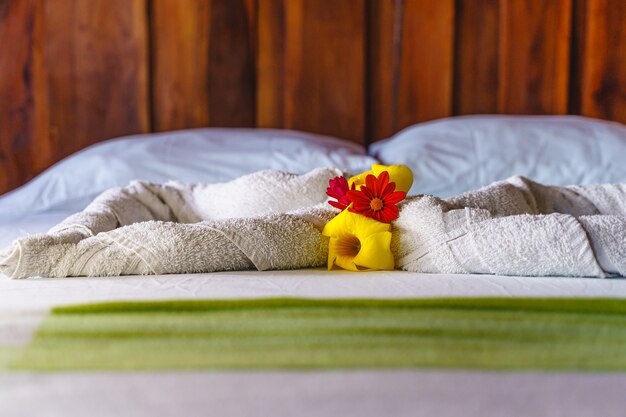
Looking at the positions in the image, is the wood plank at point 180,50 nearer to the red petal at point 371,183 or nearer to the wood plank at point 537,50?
the wood plank at point 537,50

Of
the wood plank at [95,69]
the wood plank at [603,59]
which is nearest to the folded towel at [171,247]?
the wood plank at [95,69]

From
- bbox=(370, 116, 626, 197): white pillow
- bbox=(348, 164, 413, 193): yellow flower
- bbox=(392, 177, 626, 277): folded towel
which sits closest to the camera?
bbox=(392, 177, 626, 277): folded towel

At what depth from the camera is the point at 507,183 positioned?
1.16 m

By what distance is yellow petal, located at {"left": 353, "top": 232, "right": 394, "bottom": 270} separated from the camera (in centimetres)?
96

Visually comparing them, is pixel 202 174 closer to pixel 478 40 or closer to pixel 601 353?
pixel 478 40

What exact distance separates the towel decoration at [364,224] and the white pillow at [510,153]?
68 centimetres

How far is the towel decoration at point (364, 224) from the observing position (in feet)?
3.17

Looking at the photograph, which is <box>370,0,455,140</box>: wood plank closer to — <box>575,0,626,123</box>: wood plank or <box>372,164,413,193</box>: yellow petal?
<box>575,0,626,123</box>: wood plank

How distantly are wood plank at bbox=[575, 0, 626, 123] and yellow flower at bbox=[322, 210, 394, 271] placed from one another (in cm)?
131

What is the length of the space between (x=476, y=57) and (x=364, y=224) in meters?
1.27

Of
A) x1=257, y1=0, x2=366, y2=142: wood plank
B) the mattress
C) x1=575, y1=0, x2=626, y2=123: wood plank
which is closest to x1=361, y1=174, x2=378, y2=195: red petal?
the mattress

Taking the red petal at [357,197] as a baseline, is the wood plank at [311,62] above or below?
above

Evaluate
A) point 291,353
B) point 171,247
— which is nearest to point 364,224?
point 171,247

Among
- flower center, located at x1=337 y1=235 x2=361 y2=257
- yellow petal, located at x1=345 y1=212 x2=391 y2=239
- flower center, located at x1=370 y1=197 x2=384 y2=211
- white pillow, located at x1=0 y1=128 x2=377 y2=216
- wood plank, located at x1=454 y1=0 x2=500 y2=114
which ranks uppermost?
wood plank, located at x1=454 y1=0 x2=500 y2=114
